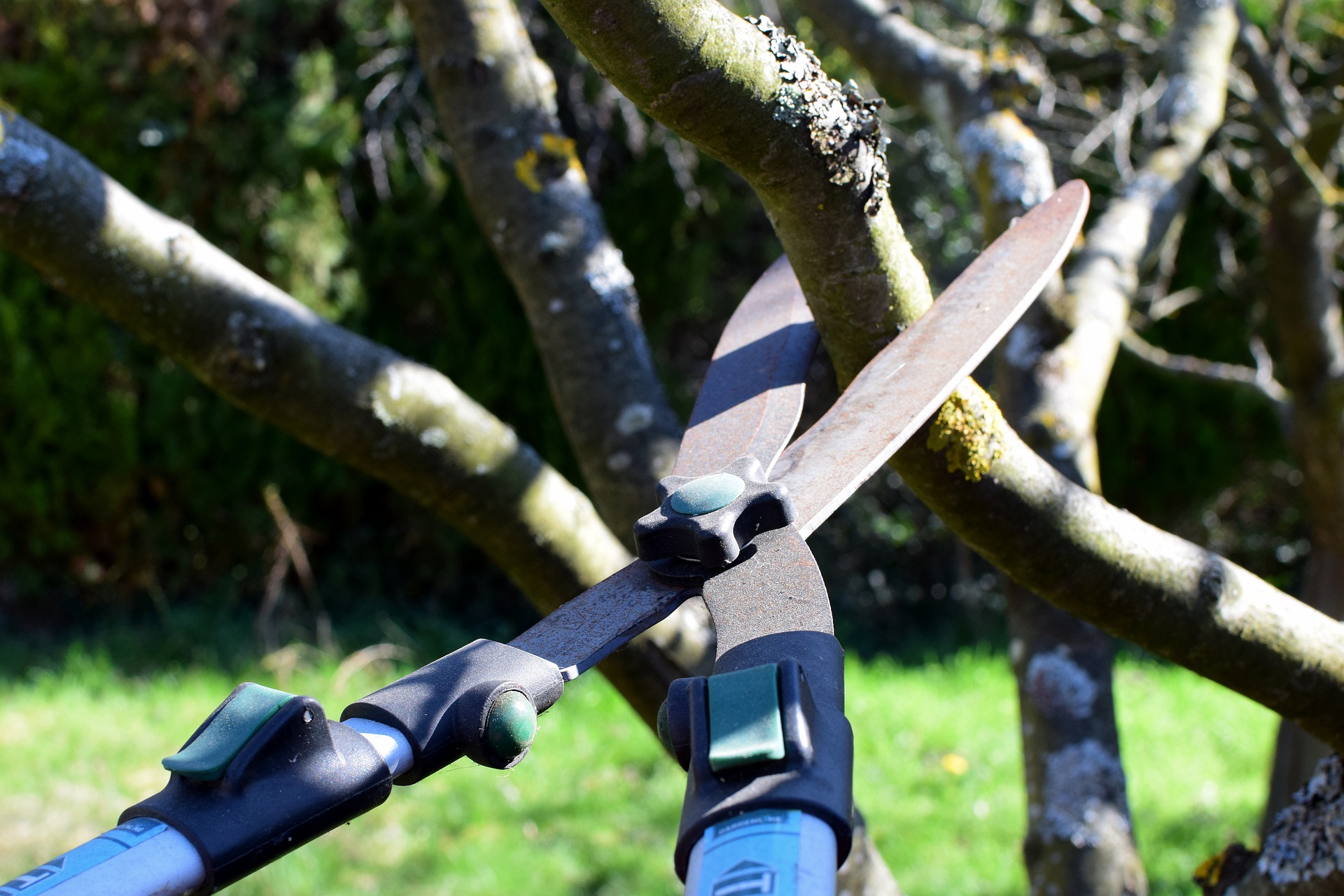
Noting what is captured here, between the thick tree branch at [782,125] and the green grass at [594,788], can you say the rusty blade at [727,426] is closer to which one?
the thick tree branch at [782,125]

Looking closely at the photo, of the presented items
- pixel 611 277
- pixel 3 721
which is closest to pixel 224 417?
pixel 3 721

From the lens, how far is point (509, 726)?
0.88m

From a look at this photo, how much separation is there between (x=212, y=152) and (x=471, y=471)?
168 inches

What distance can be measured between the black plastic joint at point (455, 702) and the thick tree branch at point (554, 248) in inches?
33.4

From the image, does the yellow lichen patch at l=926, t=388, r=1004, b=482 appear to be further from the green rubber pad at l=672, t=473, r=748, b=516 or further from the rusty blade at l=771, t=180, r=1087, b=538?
the green rubber pad at l=672, t=473, r=748, b=516

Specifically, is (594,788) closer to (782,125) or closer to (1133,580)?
(1133,580)

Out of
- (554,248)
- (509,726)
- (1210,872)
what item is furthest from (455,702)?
(1210,872)

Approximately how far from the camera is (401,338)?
5.46 metres

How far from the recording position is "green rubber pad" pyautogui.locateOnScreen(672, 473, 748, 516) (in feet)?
3.34

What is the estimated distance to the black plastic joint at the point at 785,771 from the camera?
0.73 meters

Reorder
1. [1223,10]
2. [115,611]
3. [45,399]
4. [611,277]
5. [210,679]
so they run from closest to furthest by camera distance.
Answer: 1. [611,277]
2. [1223,10]
3. [210,679]
4. [45,399]
5. [115,611]

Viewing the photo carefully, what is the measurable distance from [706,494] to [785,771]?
0.34 m

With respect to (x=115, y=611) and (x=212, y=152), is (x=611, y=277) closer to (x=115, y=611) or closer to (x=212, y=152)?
(x=212, y=152)

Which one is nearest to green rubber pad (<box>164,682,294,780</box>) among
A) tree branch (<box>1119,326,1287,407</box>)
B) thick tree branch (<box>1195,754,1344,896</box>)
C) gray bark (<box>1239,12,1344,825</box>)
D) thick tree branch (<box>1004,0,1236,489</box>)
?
thick tree branch (<box>1195,754,1344,896</box>)
